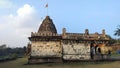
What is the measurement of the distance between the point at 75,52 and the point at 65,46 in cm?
157

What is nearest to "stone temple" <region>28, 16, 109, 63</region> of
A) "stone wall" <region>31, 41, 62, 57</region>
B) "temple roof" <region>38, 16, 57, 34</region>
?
"stone wall" <region>31, 41, 62, 57</region>

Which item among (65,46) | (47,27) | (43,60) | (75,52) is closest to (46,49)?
(43,60)

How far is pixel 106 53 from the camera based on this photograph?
34.4 m

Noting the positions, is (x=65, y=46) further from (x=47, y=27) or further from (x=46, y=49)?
(x=47, y=27)

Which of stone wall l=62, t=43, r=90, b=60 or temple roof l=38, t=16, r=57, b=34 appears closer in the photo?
stone wall l=62, t=43, r=90, b=60

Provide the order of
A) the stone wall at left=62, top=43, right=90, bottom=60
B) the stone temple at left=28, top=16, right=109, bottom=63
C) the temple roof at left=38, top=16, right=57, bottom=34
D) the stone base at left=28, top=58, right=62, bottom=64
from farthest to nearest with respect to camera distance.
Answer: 1. the temple roof at left=38, top=16, right=57, bottom=34
2. the stone wall at left=62, top=43, right=90, bottom=60
3. the stone temple at left=28, top=16, right=109, bottom=63
4. the stone base at left=28, top=58, right=62, bottom=64

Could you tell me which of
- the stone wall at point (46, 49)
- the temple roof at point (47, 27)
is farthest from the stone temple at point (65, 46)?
the temple roof at point (47, 27)

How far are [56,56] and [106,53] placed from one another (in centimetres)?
705

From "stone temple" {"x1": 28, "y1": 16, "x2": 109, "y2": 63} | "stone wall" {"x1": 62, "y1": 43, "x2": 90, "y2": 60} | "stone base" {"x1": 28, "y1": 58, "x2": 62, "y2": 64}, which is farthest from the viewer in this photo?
"stone wall" {"x1": 62, "y1": 43, "x2": 90, "y2": 60}

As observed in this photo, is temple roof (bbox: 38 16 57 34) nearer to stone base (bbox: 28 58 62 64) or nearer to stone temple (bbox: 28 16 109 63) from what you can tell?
stone temple (bbox: 28 16 109 63)

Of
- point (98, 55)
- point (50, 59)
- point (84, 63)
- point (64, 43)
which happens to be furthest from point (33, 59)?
point (98, 55)

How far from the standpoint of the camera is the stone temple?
33.0 meters

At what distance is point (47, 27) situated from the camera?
122ft

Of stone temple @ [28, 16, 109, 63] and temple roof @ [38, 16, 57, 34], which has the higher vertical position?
temple roof @ [38, 16, 57, 34]
